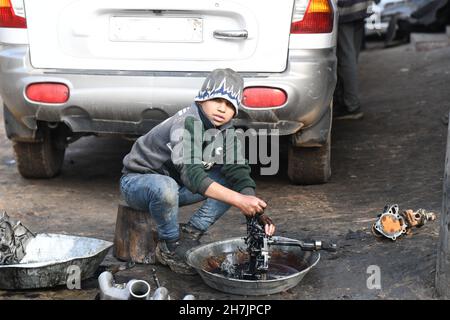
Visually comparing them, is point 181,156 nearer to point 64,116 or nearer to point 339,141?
point 64,116

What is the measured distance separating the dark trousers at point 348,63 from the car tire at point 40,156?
285 centimetres

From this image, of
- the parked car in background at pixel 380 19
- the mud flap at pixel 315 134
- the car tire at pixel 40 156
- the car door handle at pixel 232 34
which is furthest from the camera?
the parked car in background at pixel 380 19

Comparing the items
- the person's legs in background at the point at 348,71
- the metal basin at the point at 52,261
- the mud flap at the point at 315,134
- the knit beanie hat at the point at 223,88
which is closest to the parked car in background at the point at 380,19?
the person's legs in background at the point at 348,71

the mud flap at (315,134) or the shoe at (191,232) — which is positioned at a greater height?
the mud flap at (315,134)

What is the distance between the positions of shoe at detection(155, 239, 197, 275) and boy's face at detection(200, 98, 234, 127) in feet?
2.30

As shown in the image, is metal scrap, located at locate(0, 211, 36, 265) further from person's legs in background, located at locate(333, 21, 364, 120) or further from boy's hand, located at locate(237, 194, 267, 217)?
person's legs in background, located at locate(333, 21, 364, 120)

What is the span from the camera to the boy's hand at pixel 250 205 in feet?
13.9

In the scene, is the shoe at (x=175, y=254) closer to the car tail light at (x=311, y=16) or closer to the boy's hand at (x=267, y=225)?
the boy's hand at (x=267, y=225)

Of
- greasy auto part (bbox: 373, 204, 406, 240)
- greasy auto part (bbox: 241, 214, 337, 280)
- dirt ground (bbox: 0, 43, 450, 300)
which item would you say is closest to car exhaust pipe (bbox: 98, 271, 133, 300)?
dirt ground (bbox: 0, 43, 450, 300)

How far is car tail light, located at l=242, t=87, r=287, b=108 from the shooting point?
18.1 feet

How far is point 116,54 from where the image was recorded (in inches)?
222

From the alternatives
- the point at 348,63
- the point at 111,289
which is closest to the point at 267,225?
the point at 111,289

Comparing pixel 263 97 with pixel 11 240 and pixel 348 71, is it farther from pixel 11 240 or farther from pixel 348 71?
pixel 348 71
